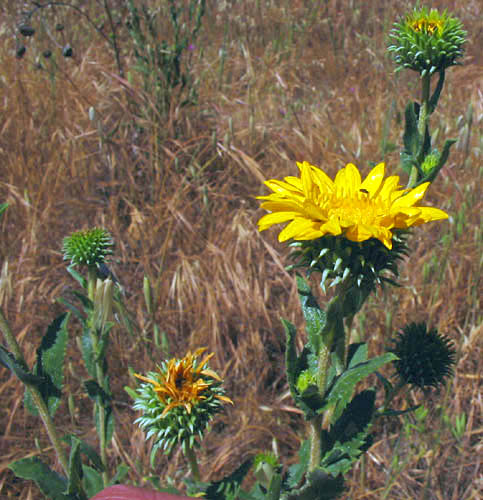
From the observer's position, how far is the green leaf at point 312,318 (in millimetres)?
1393

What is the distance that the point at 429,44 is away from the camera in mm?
1858

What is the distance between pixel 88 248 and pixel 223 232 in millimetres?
1454

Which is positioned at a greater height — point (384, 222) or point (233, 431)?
point (384, 222)

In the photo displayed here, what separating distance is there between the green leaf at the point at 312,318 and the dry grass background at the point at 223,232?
109cm

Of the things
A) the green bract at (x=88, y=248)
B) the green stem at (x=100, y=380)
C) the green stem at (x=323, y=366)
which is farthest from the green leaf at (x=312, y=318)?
the green bract at (x=88, y=248)

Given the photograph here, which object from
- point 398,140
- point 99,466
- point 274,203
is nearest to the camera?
point 274,203

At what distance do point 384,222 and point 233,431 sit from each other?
5.79ft

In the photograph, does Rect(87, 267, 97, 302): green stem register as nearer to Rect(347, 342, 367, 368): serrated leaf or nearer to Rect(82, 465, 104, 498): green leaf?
Rect(82, 465, 104, 498): green leaf

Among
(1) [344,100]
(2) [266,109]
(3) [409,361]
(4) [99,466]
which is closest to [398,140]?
(1) [344,100]

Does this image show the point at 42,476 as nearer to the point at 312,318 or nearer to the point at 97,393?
the point at 97,393

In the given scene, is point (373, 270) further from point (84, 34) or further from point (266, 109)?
point (84, 34)

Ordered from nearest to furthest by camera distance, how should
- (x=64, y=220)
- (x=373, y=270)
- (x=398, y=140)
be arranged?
(x=373, y=270) → (x=64, y=220) → (x=398, y=140)

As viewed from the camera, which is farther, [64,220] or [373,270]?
[64,220]

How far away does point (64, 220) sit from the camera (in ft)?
10.8
